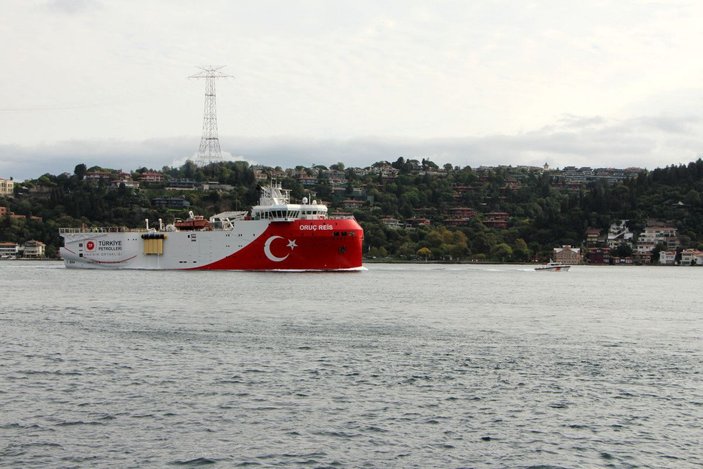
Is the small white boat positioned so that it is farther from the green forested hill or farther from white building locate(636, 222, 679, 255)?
white building locate(636, 222, 679, 255)

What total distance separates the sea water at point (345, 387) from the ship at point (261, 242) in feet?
91.9

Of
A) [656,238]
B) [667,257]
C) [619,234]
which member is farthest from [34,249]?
[667,257]

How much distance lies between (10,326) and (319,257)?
38.8m

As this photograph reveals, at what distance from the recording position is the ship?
71.6 metres

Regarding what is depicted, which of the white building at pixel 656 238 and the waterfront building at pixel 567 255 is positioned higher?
the white building at pixel 656 238

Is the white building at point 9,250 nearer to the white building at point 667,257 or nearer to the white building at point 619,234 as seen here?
the white building at point 619,234

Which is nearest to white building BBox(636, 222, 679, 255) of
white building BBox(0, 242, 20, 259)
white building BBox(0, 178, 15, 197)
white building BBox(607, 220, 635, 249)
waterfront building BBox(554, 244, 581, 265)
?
white building BBox(607, 220, 635, 249)

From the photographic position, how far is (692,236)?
478 ft

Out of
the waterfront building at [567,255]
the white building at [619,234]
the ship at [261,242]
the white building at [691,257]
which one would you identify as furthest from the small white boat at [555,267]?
the ship at [261,242]

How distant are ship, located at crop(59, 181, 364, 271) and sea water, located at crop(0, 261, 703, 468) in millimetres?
28006

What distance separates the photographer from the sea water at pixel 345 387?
17328mm

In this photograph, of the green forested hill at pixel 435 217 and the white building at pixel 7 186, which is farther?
the white building at pixel 7 186

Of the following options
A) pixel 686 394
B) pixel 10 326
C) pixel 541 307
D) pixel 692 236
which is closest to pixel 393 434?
pixel 686 394

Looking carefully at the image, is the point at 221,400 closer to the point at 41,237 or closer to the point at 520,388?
the point at 520,388
